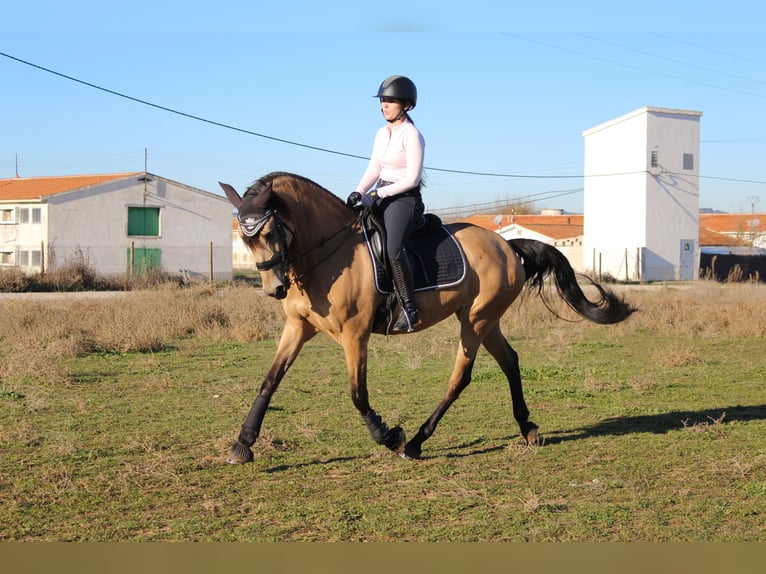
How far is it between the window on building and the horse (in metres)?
37.9

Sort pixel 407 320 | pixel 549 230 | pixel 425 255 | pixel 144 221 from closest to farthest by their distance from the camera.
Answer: pixel 407 320
pixel 425 255
pixel 144 221
pixel 549 230

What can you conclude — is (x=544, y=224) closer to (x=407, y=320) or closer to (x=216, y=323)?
(x=216, y=323)

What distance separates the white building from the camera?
49062mm

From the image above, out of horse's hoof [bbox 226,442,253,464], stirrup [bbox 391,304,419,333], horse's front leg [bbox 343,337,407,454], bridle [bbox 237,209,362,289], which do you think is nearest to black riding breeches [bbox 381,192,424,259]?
stirrup [bbox 391,304,419,333]

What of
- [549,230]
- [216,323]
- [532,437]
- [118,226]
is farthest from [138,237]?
[532,437]

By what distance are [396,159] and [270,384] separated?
2258 mm

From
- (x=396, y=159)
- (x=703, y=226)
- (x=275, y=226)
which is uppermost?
(x=703, y=226)

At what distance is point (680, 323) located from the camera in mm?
17688

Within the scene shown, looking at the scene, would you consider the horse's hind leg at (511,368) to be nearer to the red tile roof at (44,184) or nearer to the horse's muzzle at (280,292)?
the horse's muzzle at (280,292)

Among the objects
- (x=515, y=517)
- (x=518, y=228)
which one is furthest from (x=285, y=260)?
(x=518, y=228)

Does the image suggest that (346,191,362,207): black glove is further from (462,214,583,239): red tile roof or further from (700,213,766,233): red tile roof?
(700,213,766,233): red tile roof

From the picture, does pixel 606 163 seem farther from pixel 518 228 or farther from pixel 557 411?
pixel 557 411

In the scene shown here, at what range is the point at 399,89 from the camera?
22.9 feet

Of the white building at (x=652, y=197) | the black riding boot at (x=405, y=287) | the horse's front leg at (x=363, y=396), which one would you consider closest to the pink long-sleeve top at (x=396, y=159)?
the black riding boot at (x=405, y=287)
